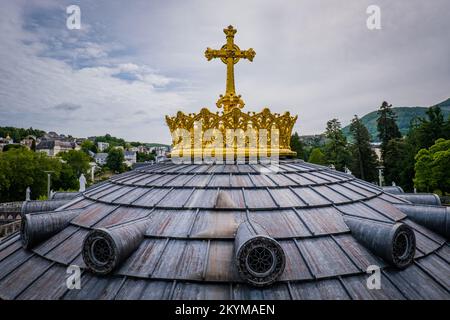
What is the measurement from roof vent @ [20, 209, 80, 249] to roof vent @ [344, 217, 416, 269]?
7622mm

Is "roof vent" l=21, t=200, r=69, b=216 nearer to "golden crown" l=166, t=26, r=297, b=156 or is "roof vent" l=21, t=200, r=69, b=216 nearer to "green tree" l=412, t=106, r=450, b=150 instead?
"golden crown" l=166, t=26, r=297, b=156

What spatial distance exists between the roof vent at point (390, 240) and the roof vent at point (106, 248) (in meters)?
5.17

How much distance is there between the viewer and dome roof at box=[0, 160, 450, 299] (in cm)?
566

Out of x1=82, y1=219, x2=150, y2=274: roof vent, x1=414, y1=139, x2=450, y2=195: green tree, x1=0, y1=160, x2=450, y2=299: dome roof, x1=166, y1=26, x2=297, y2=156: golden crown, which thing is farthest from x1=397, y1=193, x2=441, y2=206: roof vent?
x1=414, y1=139, x2=450, y2=195: green tree

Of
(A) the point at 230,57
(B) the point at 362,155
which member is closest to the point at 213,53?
(A) the point at 230,57

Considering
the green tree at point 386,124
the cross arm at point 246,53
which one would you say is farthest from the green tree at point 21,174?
the green tree at point 386,124

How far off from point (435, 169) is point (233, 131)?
45470mm

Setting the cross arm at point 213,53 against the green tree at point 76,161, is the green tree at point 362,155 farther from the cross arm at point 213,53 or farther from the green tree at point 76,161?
the green tree at point 76,161

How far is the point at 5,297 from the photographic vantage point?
6.34 meters

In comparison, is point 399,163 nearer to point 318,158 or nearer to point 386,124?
point 386,124
